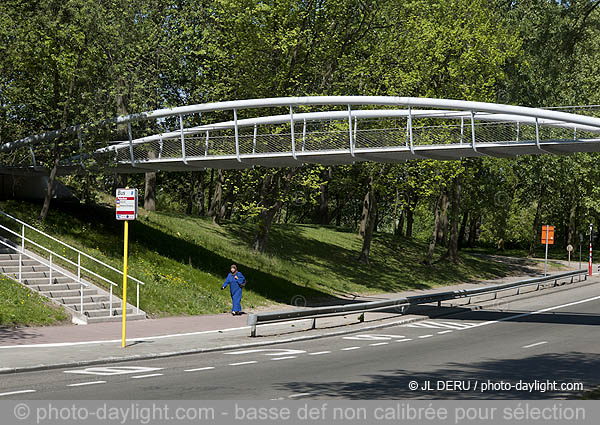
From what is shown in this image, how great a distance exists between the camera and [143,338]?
19.2m

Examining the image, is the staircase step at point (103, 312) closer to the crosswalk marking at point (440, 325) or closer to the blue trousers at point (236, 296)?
the blue trousers at point (236, 296)

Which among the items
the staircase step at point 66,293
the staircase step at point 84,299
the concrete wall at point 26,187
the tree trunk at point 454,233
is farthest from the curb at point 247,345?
the tree trunk at point 454,233

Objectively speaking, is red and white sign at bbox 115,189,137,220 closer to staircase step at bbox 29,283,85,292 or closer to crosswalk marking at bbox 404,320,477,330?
staircase step at bbox 29,283,85,292

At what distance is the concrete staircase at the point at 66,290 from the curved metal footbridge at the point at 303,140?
17.7 ft

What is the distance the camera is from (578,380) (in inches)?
527

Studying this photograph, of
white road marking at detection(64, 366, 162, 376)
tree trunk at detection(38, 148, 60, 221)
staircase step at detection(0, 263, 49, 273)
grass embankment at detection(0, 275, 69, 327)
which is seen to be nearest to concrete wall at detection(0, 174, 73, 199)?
tree trunk at detection(38, 148, 60, 221)

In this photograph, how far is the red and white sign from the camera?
17812 millimetres

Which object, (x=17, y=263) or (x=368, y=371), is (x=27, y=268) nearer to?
(x=17, y=263)

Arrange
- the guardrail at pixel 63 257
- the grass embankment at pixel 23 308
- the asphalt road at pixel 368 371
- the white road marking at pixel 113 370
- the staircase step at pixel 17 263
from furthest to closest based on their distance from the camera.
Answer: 1. the staircase step at pixel 17 263
2. the guardrail at pixel 63 257
3. the grass embankment at pixel 23 308
4. the white road marking at pixel 113 370
5. the asphalt road at pixel 368 371

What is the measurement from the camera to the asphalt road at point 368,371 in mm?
11844
